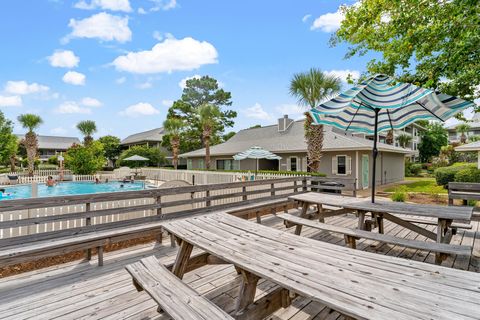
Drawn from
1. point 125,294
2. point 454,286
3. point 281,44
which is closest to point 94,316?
point 125,294

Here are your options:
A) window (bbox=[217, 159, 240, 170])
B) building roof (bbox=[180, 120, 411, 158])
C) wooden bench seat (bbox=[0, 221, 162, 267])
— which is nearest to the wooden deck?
wooden bench seat (bbox=[0, 221, 162, 267])

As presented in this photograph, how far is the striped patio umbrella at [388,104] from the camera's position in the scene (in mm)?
3385

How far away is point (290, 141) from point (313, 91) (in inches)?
269

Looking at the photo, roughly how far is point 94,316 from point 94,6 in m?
10.0

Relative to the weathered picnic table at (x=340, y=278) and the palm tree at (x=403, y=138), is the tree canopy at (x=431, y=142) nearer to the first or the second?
the palm tree at (x=403, y=138)

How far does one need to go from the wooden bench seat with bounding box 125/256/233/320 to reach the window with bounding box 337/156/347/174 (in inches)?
597

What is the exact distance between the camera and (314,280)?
5.57ft

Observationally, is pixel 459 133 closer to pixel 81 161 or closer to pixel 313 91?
pixel 313 91

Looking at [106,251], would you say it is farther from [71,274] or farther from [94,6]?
[94,6]

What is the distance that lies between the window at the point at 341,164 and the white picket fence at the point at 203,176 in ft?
15.8

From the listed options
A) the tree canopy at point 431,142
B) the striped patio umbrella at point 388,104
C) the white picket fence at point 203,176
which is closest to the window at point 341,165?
the white picket fence at point 203,176

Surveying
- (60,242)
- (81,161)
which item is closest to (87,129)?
(81,161)

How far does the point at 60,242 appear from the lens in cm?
339

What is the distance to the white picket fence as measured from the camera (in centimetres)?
→ 1212
